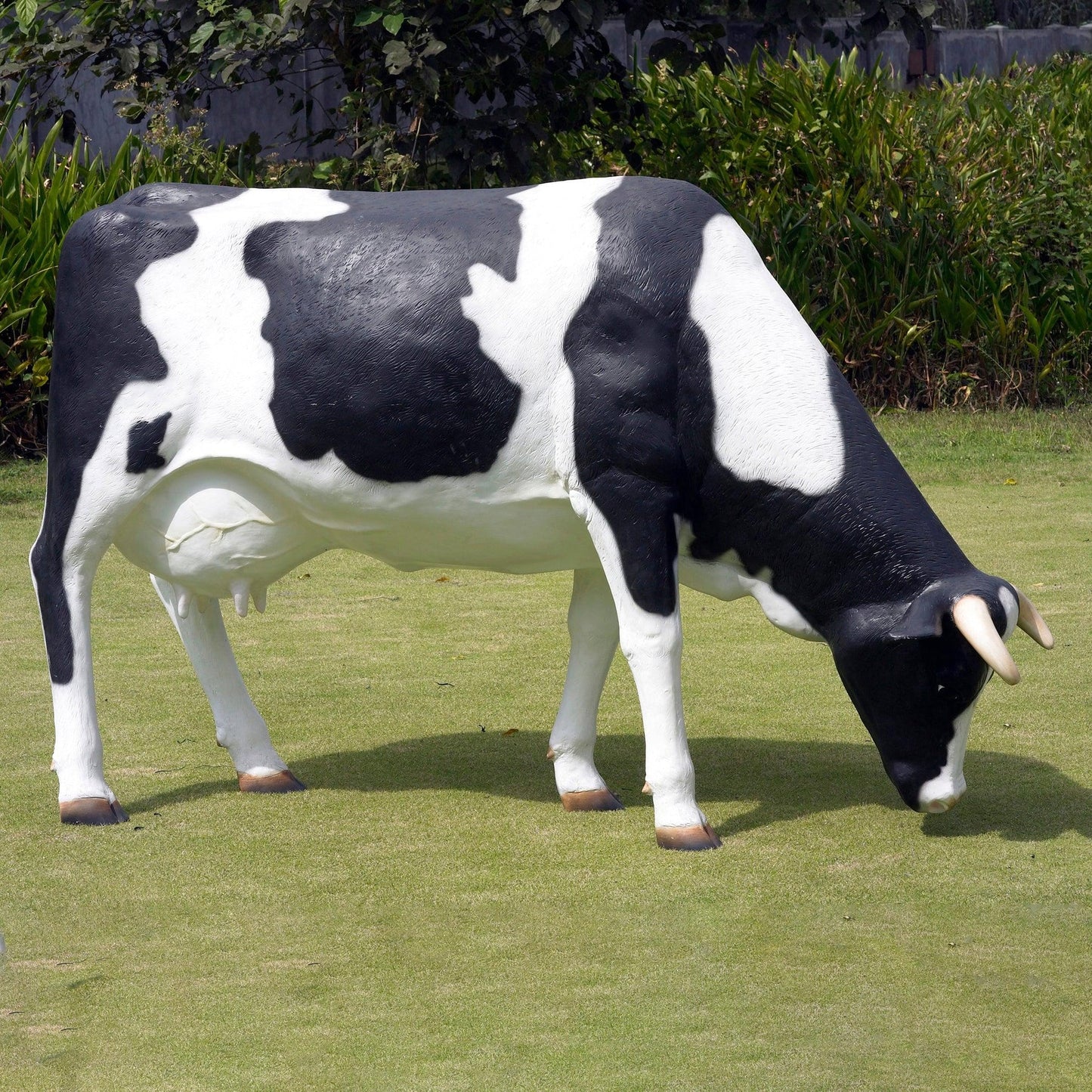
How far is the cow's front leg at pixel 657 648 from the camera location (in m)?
4.82

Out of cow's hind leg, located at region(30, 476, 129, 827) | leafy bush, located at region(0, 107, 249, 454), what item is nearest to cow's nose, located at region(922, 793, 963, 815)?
cow's hind leg, located at region(30, 476, 129, 827)

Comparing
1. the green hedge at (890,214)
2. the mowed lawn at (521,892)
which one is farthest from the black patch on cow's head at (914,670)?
the green hedge at (890,214)

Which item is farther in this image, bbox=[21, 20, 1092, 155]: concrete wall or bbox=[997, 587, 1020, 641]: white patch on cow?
bbox=[21, 20, 1092, 155]: concrete wall

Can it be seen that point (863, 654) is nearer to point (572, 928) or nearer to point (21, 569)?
point (572, 928)

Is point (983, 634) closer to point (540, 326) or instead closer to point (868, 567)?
point (868, 567)

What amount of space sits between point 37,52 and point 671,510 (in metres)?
9.45

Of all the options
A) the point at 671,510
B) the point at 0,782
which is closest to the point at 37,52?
the point at 0,782

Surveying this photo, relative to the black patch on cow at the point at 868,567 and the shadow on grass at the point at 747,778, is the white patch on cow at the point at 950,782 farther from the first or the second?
the shadow on grass at the point at 747,778

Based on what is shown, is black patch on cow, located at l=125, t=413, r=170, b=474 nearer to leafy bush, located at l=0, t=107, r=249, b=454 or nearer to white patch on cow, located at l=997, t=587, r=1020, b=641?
white patch on cow, located at l=997, t=587, r=1020, b=641

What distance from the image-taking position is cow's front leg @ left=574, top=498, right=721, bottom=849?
4820 millimetres

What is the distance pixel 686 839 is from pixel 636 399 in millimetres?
1224

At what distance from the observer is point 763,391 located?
15.8 ft

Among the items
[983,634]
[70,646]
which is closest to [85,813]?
[70,646]

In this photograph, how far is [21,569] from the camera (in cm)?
921
